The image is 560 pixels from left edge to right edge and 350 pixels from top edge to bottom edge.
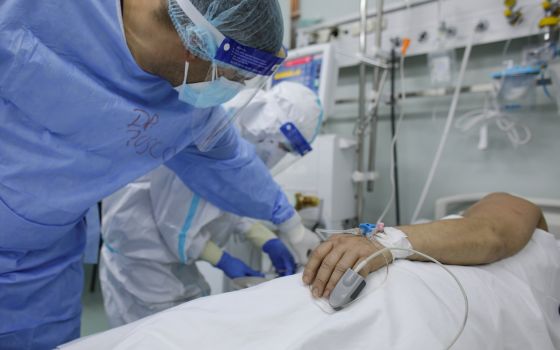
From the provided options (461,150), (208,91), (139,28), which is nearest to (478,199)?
(461,150)

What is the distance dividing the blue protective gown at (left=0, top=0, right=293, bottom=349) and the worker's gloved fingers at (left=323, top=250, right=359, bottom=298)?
1.69 feet

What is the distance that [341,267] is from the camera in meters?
0.65

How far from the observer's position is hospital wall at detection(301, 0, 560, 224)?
159cm

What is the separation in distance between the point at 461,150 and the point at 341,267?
4.63ft

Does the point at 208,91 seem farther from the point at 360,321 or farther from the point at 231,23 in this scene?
the point at 360,321

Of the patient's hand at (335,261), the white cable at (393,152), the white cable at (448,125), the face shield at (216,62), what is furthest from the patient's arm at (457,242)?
the white cable at (393,152)

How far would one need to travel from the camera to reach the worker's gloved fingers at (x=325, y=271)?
0.63 metres

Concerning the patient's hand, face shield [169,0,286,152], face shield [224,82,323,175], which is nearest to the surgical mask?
face shield [169,0,286,152]

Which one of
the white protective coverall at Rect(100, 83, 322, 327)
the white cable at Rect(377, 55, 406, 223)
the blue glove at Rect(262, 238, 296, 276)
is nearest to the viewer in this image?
the white protective coverall at Rect(100, 83, 322, 327)

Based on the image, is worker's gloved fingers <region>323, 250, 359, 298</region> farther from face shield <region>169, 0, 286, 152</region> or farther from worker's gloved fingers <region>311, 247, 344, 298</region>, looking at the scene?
face shield <region>169, 0, 286, 152</region>

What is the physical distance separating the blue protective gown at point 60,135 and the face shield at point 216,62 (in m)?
0.11

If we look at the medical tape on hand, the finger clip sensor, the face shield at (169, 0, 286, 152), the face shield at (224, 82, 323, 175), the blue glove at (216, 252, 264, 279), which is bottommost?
the blue glove at (216, 252, 264, 279)

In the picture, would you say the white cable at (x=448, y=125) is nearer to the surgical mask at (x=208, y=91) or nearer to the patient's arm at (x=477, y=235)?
the patient's arm at (x=477, y=235)

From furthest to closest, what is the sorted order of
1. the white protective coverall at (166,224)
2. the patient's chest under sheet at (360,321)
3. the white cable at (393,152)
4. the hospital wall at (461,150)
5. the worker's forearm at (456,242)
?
the white cable at (393,152), the hospital wall at (461,150), the white protective coverall at (166,224), the worker's forearm at (456,242), the patient's chest under sheet at (360,321)
